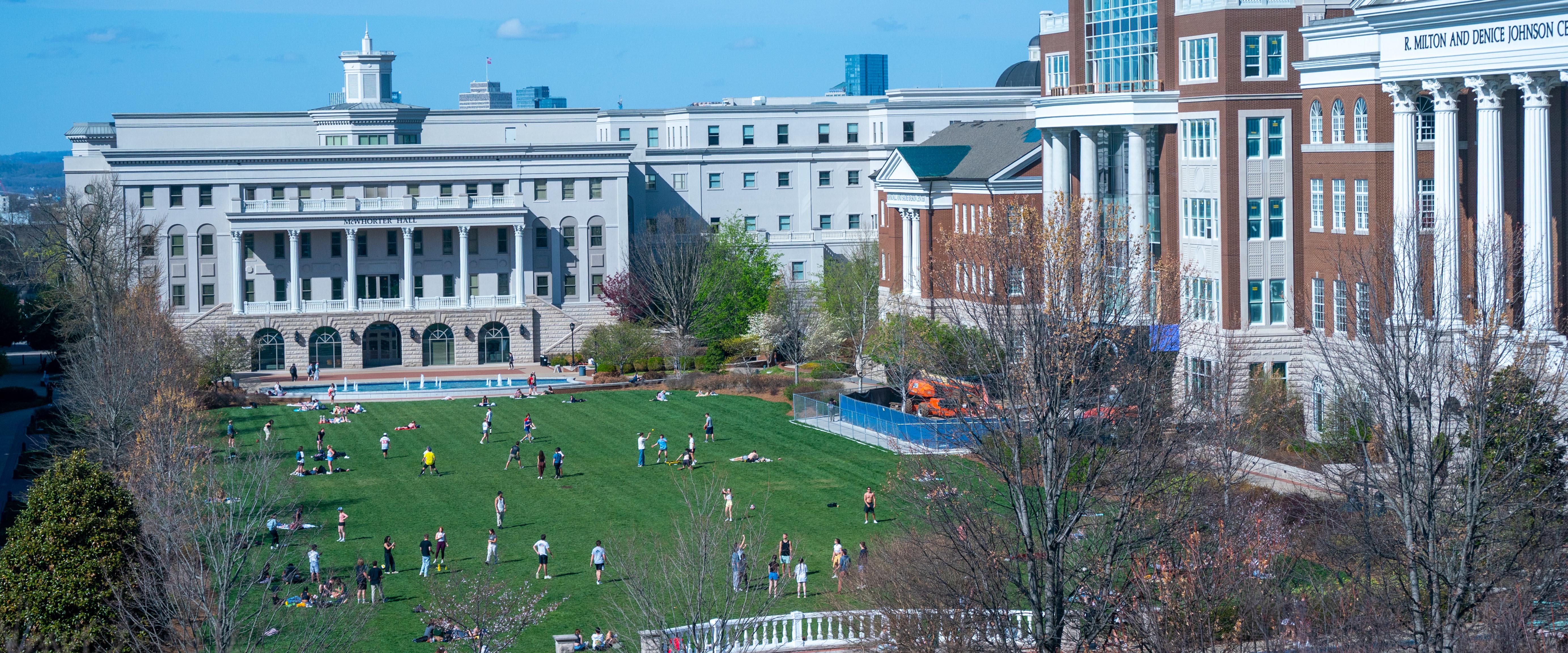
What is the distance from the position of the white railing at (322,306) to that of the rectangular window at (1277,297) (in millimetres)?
52906

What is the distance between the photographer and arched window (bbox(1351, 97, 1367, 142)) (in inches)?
1930

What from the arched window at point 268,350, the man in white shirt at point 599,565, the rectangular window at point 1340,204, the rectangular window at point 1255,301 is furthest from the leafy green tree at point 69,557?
the arched window at point 268,350

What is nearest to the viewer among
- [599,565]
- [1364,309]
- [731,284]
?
[1364,309]

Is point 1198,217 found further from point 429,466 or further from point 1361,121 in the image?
point 429,466

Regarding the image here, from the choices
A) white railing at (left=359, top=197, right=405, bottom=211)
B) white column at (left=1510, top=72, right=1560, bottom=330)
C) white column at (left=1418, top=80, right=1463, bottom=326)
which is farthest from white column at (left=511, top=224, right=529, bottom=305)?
white column at (left=1510, top=72, right=1560, bottom=330)

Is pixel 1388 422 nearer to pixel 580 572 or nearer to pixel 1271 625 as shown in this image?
pixel 1271 625

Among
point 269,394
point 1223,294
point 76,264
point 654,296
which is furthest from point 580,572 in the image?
point 76,264

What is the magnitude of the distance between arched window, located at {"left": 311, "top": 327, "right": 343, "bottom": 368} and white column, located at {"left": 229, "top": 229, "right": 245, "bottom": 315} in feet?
13.7

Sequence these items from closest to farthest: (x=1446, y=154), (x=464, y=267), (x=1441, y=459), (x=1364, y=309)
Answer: (x=1441, y=459), (x=1364, y=309), (x=1446, y=154), (x=464, y=267)

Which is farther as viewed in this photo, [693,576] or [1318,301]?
[1318,301]

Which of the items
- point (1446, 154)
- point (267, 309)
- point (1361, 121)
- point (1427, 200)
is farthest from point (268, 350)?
point (1446, 154)

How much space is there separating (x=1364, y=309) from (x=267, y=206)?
2785 inches

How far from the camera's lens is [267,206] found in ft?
294

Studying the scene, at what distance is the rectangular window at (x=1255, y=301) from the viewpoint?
54.7 m
